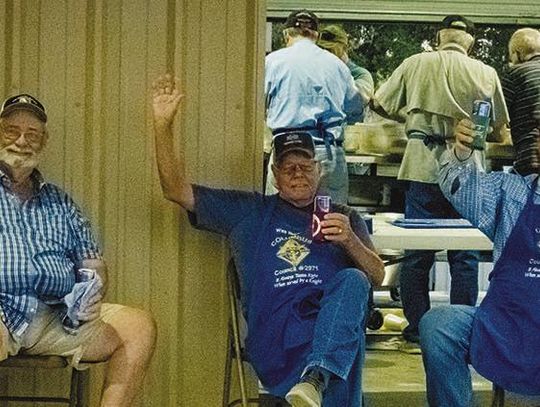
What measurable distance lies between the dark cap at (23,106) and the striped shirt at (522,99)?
256 cm

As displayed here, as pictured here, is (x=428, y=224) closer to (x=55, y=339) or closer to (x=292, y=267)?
(x=292, y=267)

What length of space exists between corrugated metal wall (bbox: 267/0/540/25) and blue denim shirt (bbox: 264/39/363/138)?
4.93 ft

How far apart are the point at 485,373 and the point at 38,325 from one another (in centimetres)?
143

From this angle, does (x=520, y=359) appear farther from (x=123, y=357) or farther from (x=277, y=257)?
(x=123, y=357)

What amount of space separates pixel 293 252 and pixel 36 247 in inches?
33.7

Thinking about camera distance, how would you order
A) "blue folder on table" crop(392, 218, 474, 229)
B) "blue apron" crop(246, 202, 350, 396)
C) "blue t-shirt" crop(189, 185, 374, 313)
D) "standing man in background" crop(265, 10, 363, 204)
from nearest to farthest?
"blue apron" crop(246, 202, 350, 396), "blue t-shirt" crop(189, 185, 374, 313), "blue folder on table" crop(392, 218, 474, 229), "standing man in background" crop(265, 10, 363, 204)

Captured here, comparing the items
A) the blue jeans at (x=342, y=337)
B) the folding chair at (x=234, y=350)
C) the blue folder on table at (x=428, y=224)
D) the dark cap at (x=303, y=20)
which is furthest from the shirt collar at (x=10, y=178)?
the dark cap at (x=303, y=20)

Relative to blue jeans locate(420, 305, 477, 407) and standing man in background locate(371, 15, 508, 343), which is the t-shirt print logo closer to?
blue jeans locate(420, 305, 477, 407)

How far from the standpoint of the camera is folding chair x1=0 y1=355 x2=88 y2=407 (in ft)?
10.5

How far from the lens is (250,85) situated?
3758 mm

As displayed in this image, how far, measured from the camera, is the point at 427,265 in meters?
5.21

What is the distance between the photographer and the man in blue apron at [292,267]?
3205 mm

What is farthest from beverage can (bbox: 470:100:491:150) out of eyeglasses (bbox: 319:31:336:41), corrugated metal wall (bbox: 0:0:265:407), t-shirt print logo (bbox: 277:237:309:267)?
eyeglasses (bbox: 319:31:336:41)

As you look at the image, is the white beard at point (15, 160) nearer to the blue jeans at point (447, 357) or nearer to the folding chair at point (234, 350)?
the folding chair at point (234, 350)
